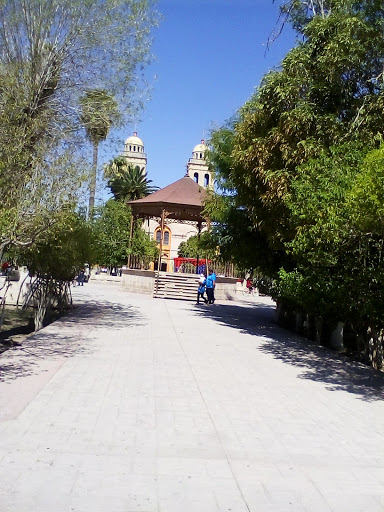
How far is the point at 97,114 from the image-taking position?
1471 centimetres

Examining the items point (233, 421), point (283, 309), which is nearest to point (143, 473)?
point (233, 421)

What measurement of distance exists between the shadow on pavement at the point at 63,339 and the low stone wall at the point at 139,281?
10.0 metres

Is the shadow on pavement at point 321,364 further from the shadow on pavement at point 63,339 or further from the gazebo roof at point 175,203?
the gazebo roof at point 175,203

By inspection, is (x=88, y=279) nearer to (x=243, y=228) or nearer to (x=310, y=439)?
(x=243, y=228)

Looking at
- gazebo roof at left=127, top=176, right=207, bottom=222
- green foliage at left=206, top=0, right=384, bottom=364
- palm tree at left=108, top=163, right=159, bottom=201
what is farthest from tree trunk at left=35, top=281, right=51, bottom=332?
palm tree at left=108, top=163, right=159, bottom=201

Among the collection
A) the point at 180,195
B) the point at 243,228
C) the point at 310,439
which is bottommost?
the point at 310,439

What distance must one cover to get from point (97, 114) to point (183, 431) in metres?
10.6

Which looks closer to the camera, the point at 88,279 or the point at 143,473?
the point at 143,473

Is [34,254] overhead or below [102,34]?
below

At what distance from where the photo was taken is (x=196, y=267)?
116 feet

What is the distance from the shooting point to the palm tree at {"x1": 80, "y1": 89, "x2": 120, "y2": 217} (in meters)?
14.6

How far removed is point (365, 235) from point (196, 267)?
26407mm

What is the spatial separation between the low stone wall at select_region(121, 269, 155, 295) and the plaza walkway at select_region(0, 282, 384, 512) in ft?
62.5

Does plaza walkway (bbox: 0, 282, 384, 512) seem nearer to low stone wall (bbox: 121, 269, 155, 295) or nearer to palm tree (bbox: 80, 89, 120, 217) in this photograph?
palm tree (bbox: 80, 89, 120, 217)
